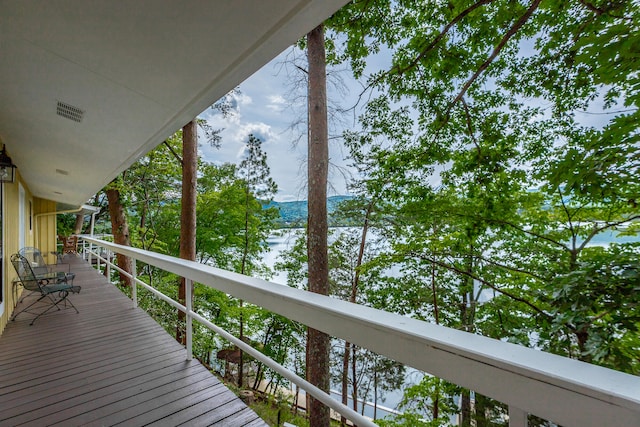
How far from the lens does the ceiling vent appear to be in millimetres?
2572

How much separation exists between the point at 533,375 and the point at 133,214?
14919mm

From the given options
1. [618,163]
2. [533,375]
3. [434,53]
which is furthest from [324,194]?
[533,375]

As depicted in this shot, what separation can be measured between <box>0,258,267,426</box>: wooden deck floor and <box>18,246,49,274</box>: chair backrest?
226 centimetres

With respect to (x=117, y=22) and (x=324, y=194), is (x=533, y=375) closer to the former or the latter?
(x=117, y=22)

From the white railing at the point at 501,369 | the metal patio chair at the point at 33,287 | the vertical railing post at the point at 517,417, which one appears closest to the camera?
the white railing at the point at 501,369

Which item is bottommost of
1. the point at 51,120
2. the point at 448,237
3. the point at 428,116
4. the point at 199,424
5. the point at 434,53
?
the point at 199,424

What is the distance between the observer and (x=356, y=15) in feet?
12.9

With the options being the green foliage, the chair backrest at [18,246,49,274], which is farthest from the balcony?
the chair backrest at [18,246,49,274]

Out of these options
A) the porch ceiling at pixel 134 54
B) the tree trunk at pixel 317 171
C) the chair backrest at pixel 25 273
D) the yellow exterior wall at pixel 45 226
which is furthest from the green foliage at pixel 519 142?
the yellow exterior wall at pixel 45 226

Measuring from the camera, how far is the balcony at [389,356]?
565mm

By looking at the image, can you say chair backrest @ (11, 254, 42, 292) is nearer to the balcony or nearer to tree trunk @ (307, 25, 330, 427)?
the balcony

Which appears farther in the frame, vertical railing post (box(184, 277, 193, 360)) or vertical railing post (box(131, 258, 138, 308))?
vertical railing post (box(131, 258, 138, 308))

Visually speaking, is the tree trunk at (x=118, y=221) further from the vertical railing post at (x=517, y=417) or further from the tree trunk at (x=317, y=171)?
the vertical railing post at (x=517, y=417)

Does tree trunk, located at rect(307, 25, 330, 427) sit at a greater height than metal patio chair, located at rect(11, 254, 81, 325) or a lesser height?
greater
